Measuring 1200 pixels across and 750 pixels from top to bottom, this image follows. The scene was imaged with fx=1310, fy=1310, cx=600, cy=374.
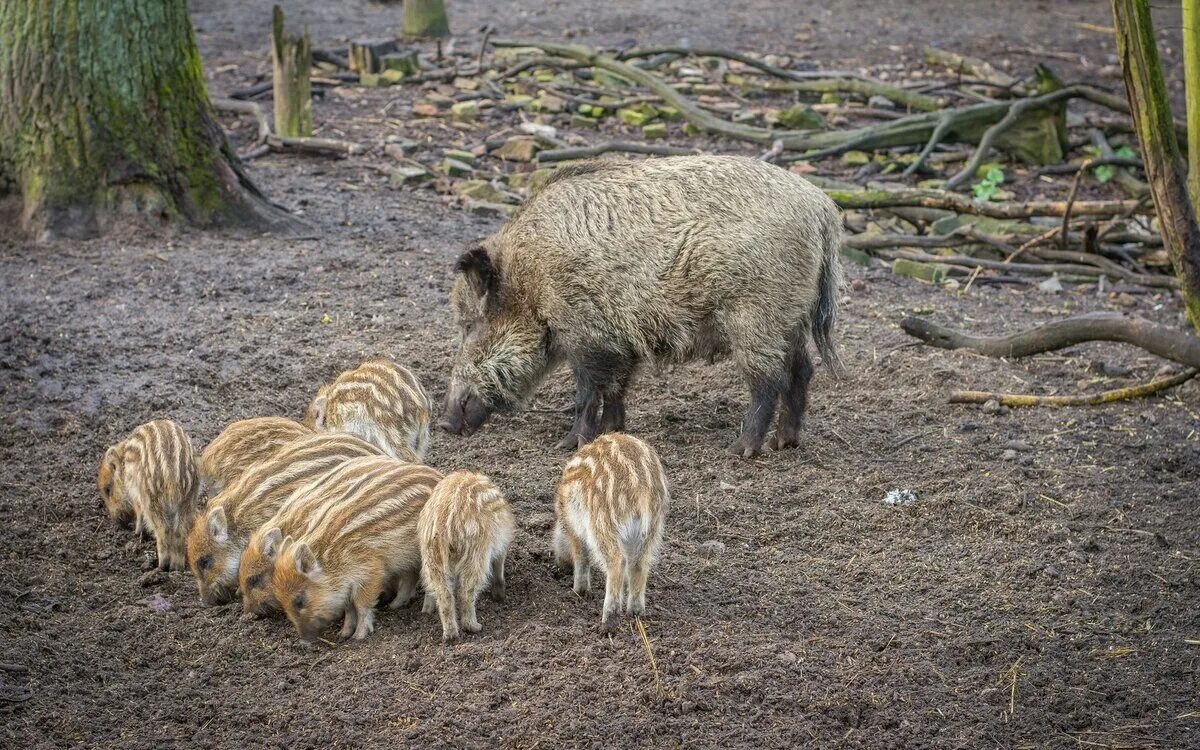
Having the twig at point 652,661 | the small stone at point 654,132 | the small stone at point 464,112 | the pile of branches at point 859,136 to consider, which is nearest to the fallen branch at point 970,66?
the pile of branches at point 859,136

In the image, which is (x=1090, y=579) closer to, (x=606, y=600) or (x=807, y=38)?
(x=606, y=600)

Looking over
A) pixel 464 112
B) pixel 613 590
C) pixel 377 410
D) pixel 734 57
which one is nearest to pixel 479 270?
pixel 377 410

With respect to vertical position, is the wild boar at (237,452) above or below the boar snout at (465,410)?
above

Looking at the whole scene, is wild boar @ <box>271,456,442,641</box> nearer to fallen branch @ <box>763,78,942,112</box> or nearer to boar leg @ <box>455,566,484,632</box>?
boar leg @ <box>455,566,484,632</box>

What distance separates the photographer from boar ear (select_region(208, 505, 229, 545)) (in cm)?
481

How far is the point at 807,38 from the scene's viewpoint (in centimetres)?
1662

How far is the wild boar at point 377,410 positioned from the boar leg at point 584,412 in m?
0.93

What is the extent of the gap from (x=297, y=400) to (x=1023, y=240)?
5782 millimetres

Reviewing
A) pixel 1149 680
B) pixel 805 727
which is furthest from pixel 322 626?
pixel 1149 680

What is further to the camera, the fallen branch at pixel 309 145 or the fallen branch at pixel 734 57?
the fallen branch at pixel 734 57

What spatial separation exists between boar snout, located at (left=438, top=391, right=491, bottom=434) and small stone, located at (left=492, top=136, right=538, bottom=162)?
509 cm

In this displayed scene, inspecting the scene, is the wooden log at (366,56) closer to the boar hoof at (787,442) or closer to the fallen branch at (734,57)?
the fallen branch at (734,57)

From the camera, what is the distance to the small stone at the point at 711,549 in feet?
17.4

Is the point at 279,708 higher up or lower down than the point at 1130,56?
lower down
